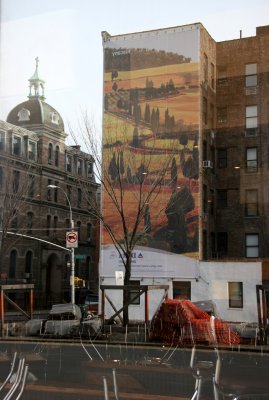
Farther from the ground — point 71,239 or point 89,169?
point 89,169

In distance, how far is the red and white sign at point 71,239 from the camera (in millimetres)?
2944

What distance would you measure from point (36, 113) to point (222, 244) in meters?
1.39

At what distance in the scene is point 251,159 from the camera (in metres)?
2.56

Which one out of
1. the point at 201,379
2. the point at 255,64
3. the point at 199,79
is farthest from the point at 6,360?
the point at 255,64

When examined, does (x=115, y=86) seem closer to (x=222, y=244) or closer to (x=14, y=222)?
(x=14, y=222)

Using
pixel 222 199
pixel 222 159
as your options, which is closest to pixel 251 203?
pixel 222 199

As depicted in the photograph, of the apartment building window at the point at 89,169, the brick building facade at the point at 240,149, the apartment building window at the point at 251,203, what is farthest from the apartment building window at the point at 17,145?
the apartment building window at the point at 251,203

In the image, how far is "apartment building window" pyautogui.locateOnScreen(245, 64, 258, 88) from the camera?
2.63 metres

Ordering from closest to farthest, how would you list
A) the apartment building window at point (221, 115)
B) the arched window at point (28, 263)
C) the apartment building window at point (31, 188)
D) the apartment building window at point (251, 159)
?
the apartment building window at point (251, 159), the apartment building window at point (221, 115), the arched window at point (28, 263), the apartment building window at point (31, 188)

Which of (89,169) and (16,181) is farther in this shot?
(16,181)

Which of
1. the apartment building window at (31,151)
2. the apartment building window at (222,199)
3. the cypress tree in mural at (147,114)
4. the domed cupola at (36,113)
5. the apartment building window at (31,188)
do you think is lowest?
the apartment building window at (222,199)

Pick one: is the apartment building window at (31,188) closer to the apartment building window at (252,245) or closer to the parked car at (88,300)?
the parked car at (88,300)

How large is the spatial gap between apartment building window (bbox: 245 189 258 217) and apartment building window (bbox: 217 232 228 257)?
0.17 meters

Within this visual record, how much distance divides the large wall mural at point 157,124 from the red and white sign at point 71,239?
196 mm
